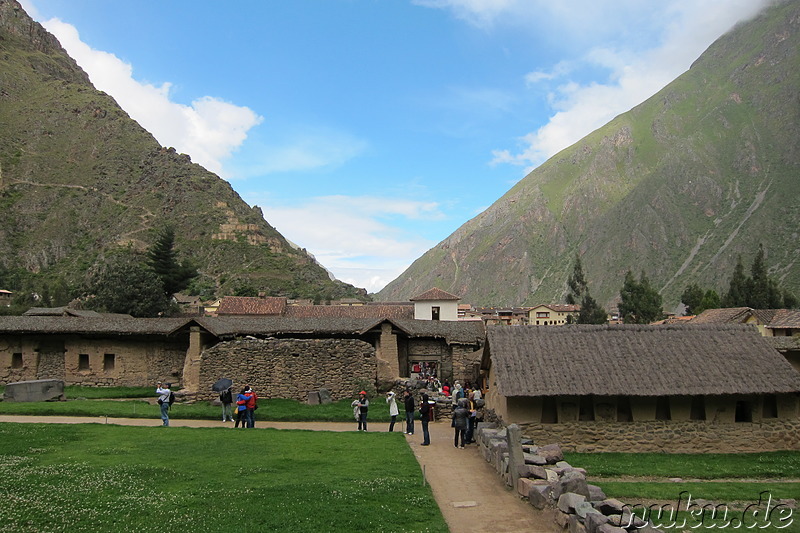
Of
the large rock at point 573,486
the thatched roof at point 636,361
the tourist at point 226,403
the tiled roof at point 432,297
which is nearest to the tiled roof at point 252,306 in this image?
the tiled roof at point 432,297

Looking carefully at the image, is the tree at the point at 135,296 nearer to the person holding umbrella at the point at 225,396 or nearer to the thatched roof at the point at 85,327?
the thatched roof at the point at 85,327

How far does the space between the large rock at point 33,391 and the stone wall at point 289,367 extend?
6.20m

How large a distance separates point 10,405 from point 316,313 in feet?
144

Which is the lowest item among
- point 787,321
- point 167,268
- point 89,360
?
point 89,360

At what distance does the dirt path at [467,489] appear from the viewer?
10.9 meters

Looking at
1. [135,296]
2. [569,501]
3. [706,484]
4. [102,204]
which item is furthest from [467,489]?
[102,204]

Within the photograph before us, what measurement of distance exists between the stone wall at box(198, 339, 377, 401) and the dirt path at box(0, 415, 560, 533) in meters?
5.51

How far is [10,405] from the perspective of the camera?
78.4ft

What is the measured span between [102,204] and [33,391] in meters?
113

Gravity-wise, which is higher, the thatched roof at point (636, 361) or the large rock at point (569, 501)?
the thatched roof at point (636, 361)

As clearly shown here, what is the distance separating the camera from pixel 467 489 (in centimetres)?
1352

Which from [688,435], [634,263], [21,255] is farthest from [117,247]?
[634,263]

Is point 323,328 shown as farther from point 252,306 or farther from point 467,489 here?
point 252,306

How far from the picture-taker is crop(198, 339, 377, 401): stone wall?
27.5 m
